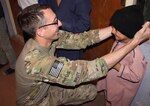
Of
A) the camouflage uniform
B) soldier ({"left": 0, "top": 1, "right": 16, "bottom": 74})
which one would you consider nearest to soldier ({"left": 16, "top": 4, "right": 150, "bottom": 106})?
the camouflage uniform

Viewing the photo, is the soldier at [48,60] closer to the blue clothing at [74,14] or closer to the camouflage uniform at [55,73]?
the camouflage uniform at [55,73]

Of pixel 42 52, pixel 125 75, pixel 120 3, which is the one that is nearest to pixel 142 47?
pixel 125 75

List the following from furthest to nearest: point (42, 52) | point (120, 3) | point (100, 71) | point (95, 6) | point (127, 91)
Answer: point (95, 6) < point (120, 3) < point (127, 91) < point (42, 52) < point (100, 71)

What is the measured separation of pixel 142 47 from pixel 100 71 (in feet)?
1.49

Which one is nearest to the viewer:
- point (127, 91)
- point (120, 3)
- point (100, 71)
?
point (100, 71)

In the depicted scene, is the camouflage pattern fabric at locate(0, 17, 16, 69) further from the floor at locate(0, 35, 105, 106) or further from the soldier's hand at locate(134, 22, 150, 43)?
the soldier's hand at locate(134, 22, 150, 43)

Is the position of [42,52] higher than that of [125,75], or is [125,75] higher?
[42,52]

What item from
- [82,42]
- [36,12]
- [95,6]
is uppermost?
[36,12]

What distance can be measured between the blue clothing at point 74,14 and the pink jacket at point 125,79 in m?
0.40

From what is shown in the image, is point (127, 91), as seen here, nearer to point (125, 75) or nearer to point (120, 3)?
point (125, 75)

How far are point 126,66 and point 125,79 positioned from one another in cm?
16

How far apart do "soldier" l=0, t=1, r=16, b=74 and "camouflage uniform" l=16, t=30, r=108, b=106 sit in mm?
1409

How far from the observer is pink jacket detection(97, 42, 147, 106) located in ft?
5.71

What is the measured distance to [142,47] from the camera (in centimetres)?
178
